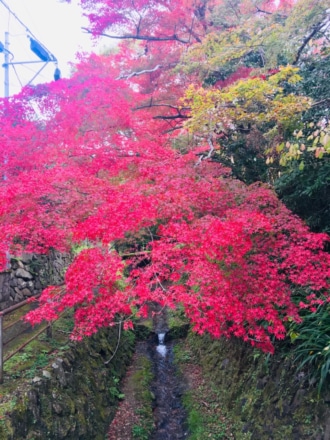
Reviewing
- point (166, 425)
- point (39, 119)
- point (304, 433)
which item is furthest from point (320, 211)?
point (39, 119)

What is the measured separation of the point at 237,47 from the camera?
832 centimetres

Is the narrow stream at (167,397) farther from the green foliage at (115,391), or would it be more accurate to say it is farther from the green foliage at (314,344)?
the green foliage at (314,344)

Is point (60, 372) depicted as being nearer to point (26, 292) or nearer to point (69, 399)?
point (69, 399)

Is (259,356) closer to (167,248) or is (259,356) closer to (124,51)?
(167,248)

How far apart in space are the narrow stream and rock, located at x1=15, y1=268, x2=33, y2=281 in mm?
4532

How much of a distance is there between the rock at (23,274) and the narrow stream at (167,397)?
Answer: 4.53 metres

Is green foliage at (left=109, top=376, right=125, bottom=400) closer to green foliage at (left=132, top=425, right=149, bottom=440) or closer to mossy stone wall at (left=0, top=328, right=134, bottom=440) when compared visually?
mossy stone wall at (left=0, top=328, right=134, bottom=440)

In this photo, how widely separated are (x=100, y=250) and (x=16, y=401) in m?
2.85

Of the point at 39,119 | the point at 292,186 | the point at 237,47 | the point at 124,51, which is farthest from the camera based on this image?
the point at 124,51

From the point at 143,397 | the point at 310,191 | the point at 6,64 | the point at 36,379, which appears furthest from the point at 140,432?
the point at 6,64

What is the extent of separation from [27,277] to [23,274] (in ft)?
0.57

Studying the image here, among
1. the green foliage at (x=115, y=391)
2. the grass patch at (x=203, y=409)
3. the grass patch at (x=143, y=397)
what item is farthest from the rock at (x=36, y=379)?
the grass patch at (x=203, y=409)

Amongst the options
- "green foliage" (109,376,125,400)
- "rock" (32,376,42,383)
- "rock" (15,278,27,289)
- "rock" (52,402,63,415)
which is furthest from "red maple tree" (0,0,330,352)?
"green foliage" (109,376,125,400)

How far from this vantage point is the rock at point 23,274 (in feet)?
26.7
